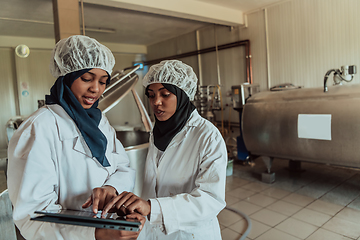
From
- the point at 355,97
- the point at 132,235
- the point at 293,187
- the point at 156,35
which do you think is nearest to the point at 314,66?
the point at 355,97

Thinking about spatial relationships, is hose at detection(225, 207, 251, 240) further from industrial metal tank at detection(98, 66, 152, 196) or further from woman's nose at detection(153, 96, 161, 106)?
woman's nose at detection(153, 96, 161, 106)

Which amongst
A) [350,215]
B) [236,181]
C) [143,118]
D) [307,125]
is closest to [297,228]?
[350,215]

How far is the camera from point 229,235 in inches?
102

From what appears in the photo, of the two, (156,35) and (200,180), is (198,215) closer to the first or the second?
(200,180)

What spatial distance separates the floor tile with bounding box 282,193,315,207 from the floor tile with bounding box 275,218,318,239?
1.48 feet

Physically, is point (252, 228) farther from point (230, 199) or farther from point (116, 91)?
point (116, 91)

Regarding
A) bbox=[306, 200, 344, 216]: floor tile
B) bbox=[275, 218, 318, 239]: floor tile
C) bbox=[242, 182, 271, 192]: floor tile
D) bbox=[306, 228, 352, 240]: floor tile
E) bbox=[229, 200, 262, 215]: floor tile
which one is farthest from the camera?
bbox=[242, 182, 271, 192]: floor tile

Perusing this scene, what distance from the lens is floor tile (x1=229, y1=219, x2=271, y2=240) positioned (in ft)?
8.50

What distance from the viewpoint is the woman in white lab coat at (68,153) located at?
93 centimetres

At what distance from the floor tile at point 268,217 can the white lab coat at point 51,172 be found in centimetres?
215

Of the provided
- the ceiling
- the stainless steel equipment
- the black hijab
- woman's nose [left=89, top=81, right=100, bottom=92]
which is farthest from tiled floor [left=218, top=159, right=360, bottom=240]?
the ceiling

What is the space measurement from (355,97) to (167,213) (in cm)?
304

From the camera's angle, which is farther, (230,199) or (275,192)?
(275,192)

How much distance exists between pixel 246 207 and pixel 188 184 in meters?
2.23
